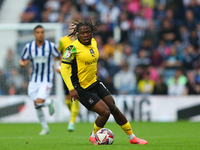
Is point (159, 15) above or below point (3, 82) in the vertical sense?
above

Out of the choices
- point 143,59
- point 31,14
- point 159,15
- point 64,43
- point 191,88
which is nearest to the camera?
point 64,43

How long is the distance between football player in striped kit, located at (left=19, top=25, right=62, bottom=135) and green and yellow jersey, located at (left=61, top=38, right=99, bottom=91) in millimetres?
2936

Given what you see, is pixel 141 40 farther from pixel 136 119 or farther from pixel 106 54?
pixel 136 119

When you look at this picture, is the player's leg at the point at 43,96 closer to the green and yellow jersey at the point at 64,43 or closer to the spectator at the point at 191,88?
the green and yellow jersey at the point at 64,43

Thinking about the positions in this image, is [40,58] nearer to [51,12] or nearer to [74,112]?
[74,112]

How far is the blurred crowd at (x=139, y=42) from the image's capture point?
50.7 ft

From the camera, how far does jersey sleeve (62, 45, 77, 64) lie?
259 inches

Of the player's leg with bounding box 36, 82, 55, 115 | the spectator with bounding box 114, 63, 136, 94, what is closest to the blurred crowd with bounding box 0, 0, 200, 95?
the spectator with bounding box 114, 63, 136, 94

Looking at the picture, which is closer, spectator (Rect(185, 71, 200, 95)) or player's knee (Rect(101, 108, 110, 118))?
player's knee (Rect(101, 108, 110, 118))

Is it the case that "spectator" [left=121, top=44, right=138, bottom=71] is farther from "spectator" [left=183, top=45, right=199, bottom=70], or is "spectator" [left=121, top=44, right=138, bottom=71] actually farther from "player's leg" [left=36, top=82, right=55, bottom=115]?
"player's leg" [left=36, top=82, right=55, bottom=115]

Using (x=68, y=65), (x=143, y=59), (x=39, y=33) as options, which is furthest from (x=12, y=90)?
(x=68, y=65)

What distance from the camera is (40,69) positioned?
982 cm

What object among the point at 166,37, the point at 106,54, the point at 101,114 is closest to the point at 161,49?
the point at 166,37

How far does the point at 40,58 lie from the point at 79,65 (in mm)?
3270
